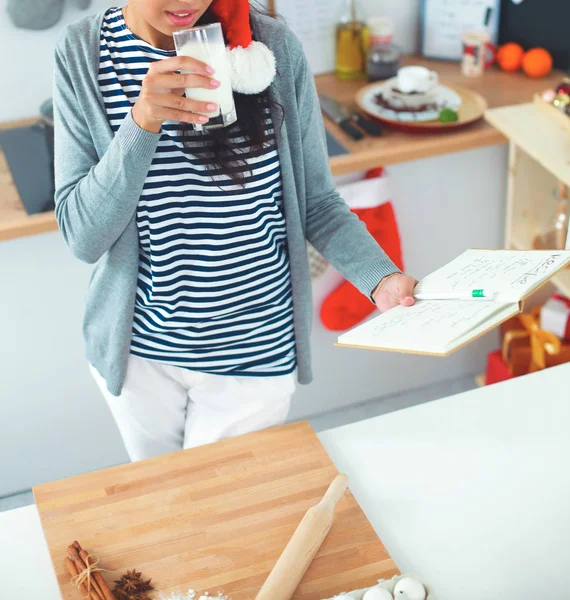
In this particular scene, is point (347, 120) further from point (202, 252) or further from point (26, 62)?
point (202, 252)

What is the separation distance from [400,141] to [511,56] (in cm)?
59

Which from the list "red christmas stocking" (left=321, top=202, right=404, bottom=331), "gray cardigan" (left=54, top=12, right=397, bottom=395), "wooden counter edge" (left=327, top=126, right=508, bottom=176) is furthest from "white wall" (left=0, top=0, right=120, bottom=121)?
"gray cardigan" (left=54, top=12, right=397, bottom=395)

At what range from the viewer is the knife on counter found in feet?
6.59

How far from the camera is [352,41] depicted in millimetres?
2279

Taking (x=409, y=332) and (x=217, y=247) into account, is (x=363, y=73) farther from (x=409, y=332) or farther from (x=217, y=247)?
(x=409, y=332)

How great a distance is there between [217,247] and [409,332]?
38cm

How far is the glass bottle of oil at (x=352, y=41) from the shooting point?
2.27m

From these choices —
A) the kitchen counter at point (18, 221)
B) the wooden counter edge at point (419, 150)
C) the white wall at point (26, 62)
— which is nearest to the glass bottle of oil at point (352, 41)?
the wooden counter edge at point (419, 150)

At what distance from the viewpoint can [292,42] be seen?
118 cm

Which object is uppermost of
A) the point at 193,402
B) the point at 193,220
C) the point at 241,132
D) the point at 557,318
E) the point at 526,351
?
the point at 241,132

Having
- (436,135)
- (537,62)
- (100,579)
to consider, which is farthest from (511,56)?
(100,579)

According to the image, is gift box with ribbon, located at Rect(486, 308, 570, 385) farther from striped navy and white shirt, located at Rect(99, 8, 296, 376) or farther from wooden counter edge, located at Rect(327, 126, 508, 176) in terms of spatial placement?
striped navy and white shirt, located at Rect(99, 8, 296, 376)

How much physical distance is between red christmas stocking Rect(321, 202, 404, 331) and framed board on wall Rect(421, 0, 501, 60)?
26.2 inches

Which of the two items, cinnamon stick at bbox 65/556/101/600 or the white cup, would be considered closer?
cinnamon stick at bbox 65/556/101/600
